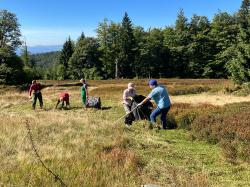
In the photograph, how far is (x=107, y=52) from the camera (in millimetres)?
91000

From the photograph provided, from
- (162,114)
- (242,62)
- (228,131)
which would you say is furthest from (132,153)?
(242,62)

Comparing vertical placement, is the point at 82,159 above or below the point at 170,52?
below

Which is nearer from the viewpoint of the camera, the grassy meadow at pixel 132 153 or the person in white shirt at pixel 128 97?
the grassy meadow at pixel 132 153

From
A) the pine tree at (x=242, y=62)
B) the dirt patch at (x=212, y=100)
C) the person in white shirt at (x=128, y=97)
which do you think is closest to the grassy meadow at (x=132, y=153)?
the person in white shirt at (x=128, y=97)

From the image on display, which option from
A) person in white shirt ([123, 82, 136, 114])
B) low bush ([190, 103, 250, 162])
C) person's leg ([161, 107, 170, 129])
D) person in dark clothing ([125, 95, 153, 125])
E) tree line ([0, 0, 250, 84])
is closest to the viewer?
low bush ([190, 103, 250, 162])

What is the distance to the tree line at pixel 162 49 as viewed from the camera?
262 ft

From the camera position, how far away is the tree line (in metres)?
79.9

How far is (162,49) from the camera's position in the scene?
86062 millimetres

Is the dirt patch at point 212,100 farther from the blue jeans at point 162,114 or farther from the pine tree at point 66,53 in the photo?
the pine tree at point 66,53

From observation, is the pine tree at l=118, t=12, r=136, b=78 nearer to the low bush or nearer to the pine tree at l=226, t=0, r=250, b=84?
the pine tree at l=226, t=0, r=250, b=84

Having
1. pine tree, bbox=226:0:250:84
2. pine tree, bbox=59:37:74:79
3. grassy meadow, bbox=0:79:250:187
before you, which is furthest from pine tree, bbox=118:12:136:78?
grassy meadow, bbox=0:79:250:187

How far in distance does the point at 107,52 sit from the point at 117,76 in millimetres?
7006

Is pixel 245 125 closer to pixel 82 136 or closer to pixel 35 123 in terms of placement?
pixel 82 136

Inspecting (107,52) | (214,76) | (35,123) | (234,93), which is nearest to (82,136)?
(35,123)
